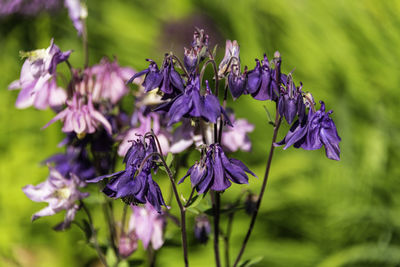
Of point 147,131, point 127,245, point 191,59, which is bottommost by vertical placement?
point 127,245

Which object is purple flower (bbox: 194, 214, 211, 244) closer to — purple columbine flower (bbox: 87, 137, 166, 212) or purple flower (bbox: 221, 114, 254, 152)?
purple flower (bbox: 221, 114, 254, 152)

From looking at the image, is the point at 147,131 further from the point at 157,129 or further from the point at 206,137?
the point at 206,137

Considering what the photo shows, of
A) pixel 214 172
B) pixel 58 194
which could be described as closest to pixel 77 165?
pixel 58 194

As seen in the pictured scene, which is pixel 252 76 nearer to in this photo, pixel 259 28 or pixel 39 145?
pixel 39 145

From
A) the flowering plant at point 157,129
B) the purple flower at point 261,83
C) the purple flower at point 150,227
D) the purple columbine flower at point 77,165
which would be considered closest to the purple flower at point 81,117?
the flowering plant at point 157,129

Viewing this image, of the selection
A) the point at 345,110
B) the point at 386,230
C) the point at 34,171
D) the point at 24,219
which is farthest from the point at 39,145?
the point at 386,230

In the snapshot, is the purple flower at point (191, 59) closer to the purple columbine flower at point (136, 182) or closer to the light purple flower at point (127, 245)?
the purple columbine flower at point (136, 182)

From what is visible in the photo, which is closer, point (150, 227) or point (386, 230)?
point (150, 227)
